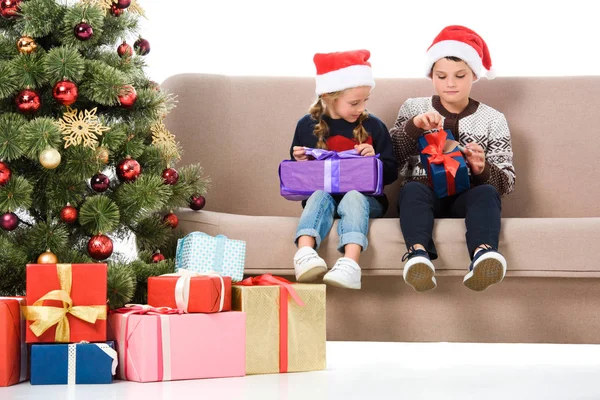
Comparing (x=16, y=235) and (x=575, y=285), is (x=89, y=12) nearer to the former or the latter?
(x=16, y=235)

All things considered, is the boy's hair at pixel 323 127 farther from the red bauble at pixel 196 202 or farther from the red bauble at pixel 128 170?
the red bauble at pixel 128 170

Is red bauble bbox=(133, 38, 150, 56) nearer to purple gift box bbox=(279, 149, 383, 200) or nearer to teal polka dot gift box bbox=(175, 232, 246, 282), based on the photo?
purple gift box bbox=(279, 149, 383, 200)

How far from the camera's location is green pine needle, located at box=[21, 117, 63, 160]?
7.46ft

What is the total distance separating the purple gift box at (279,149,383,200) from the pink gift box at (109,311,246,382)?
742 mm

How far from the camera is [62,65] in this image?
7.76ft

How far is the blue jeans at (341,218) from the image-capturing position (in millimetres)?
2500

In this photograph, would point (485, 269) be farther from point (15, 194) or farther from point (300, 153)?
point (15, 194)

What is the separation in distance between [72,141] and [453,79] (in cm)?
140

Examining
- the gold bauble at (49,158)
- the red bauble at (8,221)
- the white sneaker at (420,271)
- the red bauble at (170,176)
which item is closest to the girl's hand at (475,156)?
the white sneaker at (420,271)

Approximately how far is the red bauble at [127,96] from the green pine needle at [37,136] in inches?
10.3

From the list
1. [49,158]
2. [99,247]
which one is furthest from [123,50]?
[99,247]

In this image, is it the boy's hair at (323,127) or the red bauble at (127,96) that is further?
the boy's hair at (323,127)

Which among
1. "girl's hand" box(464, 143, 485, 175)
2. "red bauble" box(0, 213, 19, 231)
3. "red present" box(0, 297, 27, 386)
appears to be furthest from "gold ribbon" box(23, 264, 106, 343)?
"girl's hand" box(464, 143, 485, 175)

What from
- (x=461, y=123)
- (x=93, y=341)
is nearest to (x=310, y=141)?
(x=461, y=123)
